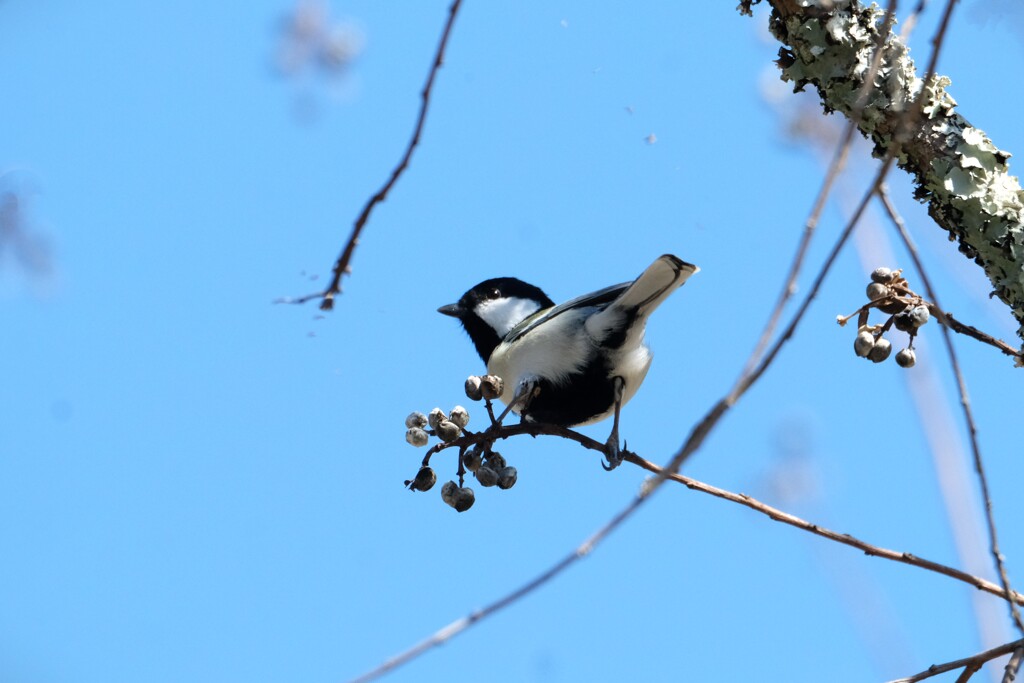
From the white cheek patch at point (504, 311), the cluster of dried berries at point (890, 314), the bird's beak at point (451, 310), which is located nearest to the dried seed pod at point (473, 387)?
the cluster of dried berries at point (890, 314)

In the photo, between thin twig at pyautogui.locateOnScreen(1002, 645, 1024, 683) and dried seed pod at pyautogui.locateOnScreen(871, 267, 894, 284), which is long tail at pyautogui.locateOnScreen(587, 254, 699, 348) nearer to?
dried seed pod at pyautogui.locateOnScreen(871, 267, 894, 284)

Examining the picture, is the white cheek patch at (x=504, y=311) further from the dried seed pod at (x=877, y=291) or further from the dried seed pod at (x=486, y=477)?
the dried seed pod at (x=877, y=291)

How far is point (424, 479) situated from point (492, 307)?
1915 millimetres

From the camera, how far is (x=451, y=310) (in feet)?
13.5

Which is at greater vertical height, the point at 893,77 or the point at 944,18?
the point at 893,77

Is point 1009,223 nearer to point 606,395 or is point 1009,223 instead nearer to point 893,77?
point 893,77

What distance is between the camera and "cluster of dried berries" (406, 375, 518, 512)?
2.16 meters

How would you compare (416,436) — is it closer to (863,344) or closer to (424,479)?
(424,479)

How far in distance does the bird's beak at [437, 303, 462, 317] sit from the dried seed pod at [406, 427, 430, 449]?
1.97m

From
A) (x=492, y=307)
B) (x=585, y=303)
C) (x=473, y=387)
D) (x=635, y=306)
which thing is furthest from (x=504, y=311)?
(x=473, y=387)

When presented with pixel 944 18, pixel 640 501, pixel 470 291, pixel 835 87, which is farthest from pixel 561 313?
pixel 640 501

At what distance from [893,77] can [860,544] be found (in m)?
0.92

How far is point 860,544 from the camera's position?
1.58 meters

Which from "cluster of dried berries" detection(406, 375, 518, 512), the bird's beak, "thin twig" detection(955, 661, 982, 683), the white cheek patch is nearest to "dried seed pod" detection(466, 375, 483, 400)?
"cluster of dried berries" detection(406, 375, 518, 512)
